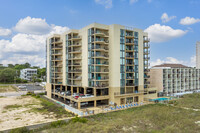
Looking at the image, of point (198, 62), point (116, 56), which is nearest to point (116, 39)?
point (116, 56)

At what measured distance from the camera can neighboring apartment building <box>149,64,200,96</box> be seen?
170 feet

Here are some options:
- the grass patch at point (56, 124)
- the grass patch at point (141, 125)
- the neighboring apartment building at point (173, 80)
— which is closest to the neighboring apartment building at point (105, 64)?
the neighboring apartment building at point (173, 80)

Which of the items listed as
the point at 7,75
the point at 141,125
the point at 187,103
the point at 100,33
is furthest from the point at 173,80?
the point at 7,75

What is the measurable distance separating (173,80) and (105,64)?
104 ft

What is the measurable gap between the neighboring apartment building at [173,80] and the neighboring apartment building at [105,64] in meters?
8.94

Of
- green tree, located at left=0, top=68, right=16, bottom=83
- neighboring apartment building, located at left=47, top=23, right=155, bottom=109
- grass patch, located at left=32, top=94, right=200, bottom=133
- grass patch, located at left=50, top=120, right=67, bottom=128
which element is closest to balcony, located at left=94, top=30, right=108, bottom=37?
neighboring apartment building, located at left=47, top=23, right=155, bottom=109

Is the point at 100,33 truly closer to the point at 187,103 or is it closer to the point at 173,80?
the point at 187,103

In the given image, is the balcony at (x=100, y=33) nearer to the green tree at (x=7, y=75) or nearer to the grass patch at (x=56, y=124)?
the grass patch at (x=56, y=124)

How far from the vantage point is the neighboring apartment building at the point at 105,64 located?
37625 millimetres

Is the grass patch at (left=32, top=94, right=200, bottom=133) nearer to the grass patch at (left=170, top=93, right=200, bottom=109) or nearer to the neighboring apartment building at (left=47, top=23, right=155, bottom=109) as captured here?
the grass patch at (left=170, top=93, right=200, bottom=109)

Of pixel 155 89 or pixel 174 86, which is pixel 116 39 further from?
pixel 174 86

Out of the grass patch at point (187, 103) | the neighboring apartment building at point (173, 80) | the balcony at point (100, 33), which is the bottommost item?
the grass patch at point (187, 103)

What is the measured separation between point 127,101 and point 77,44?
2220 cm

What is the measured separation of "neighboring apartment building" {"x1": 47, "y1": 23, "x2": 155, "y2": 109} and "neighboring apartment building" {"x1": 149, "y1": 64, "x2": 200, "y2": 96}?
29.3 feet
